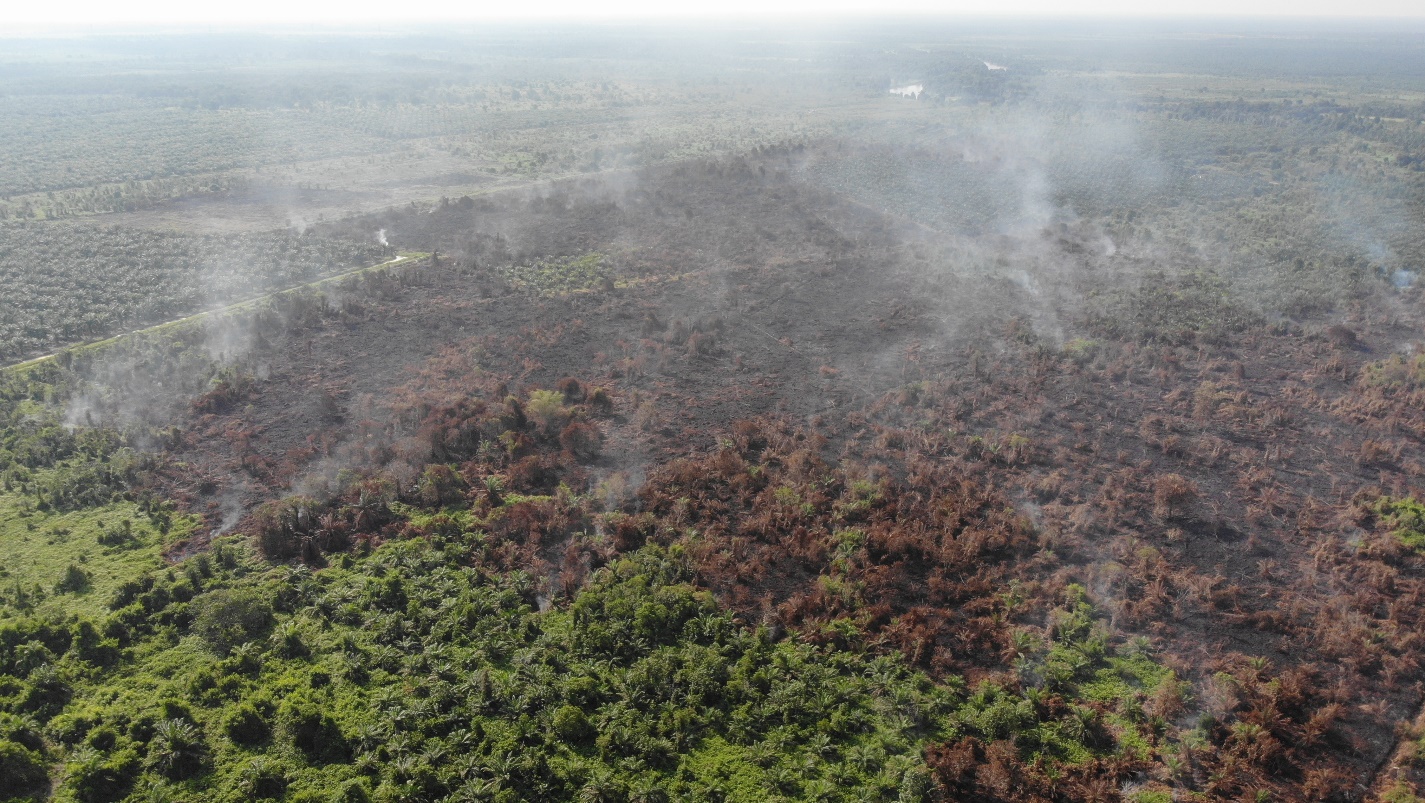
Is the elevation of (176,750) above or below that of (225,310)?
below

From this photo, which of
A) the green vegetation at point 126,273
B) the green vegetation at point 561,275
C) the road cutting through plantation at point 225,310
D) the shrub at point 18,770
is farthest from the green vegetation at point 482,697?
the green vegetation at point 561,275

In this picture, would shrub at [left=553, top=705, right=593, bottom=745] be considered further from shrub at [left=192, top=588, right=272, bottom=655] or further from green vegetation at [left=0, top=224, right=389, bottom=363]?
green vegetation at [left=0, top=224, right=389, bottom=363]

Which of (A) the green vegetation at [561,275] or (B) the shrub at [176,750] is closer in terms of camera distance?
(B) the shrub at [176,750]

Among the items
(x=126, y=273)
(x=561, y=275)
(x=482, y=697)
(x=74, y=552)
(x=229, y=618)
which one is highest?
(x=126, y=273)

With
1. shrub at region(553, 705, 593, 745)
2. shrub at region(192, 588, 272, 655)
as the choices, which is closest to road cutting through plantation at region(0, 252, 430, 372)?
shrub at region(192, 588, 272, 655)

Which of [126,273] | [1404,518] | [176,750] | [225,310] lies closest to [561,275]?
[225,310]

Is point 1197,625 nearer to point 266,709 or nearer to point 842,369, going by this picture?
point 842,369

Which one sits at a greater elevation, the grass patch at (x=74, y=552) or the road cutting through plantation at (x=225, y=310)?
the road cutting through plantation at (x=225, y=310)

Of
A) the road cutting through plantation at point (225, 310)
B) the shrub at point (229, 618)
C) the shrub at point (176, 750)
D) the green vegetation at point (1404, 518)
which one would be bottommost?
the shrub at point (176, 750)

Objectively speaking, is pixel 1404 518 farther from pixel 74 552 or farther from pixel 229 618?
pixel 74 552

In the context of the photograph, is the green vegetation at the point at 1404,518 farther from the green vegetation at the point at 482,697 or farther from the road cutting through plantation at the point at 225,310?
the road cutting through plantation at the point at 225,310

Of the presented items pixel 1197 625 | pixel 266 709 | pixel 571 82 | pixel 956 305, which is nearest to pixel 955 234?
pixel 956 305

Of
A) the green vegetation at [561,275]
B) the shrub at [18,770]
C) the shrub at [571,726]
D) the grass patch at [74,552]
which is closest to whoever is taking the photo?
the shrub at [18,770]
